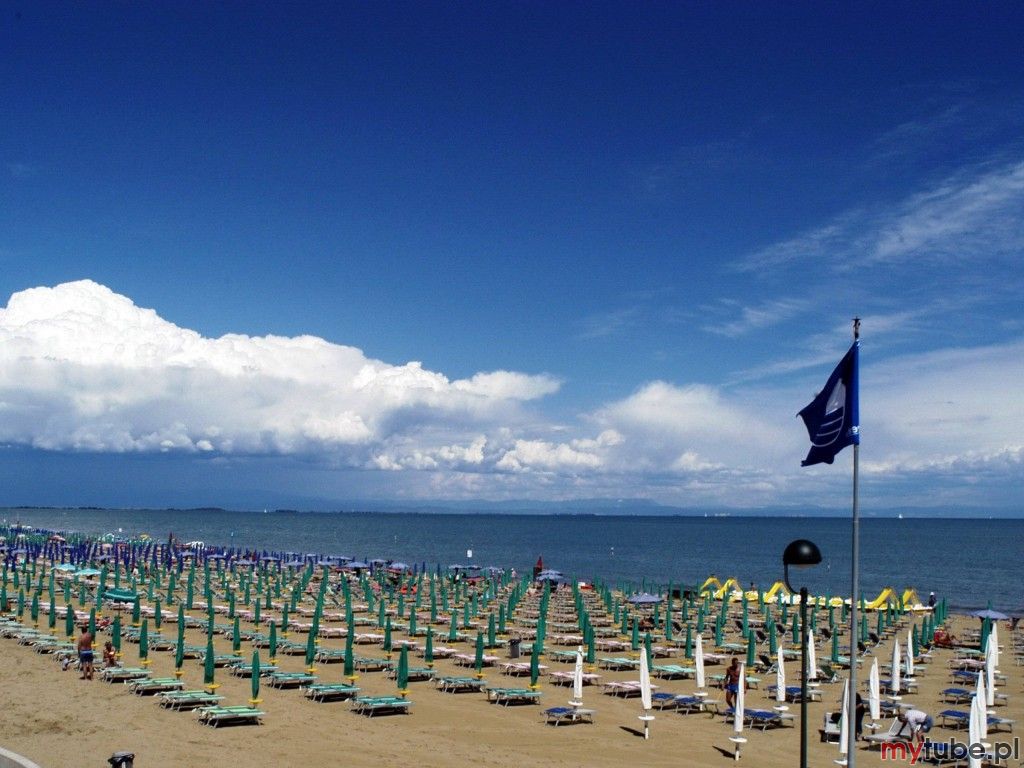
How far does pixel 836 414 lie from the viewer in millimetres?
11992

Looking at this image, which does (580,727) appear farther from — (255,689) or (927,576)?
(927,576)

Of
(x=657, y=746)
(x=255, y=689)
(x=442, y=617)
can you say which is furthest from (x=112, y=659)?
(x=442, y=617)

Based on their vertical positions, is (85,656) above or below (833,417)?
below

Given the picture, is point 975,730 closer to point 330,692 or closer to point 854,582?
point 854,582

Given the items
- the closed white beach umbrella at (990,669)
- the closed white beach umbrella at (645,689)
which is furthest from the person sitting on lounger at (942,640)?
the closed white beach umbrella at (645,689)

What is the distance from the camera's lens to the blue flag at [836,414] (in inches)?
457

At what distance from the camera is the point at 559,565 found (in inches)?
3669

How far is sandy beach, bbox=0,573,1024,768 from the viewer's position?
52.9 feet

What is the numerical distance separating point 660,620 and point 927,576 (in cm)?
5393

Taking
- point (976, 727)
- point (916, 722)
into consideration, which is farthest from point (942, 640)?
point (976, 727)

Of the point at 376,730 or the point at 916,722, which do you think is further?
the point at 376,730

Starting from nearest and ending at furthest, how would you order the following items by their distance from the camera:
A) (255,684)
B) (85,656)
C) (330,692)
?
1. (255,684)
2. (330,692)
3. (85,656)

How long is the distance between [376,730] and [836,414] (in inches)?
440

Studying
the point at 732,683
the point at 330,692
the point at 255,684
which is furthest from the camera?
the point at 330,692
